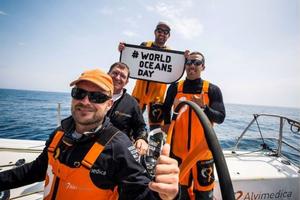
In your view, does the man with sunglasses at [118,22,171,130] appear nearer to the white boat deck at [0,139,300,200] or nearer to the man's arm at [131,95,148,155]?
the man's arm at [131,95,148,155]

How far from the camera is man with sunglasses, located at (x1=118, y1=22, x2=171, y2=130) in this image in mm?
3621

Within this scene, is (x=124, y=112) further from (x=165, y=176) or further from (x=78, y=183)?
(x=165, y=176)

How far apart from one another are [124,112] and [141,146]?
541 mm

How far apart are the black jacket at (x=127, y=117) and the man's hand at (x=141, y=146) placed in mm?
99

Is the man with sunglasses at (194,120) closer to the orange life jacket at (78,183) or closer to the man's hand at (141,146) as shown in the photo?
the man's hand at (141,146)

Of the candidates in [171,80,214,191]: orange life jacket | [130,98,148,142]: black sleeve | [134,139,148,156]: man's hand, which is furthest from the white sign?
[134,139,148,156]: man's hand

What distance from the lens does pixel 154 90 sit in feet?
12.7

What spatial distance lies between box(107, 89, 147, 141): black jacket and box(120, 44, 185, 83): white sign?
2.84 ft

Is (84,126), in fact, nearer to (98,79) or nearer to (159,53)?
(98,79)

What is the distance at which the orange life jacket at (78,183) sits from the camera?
1.56 metres

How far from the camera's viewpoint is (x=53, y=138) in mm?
2021

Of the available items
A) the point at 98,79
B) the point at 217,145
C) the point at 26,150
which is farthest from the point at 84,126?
the point at 26,150

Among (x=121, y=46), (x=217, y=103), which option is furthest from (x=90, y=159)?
(x=121, y=46)

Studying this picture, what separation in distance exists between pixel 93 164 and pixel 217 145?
1.15 m
